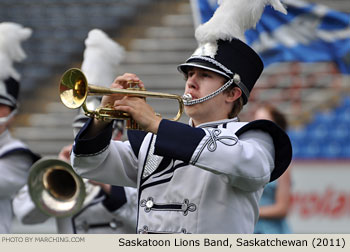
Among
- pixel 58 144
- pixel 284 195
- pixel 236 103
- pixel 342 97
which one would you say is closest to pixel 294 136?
pixel 342 97

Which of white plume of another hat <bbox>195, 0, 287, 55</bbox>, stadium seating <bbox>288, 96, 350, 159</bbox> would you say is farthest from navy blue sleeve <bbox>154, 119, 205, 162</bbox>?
stadium seating <bbox>288, 96, 350, 159</bbox>

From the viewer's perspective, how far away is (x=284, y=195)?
571 cm

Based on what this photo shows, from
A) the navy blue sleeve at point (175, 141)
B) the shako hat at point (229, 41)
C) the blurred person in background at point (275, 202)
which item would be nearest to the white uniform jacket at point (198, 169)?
the navy blue sleeve at point (175, 141)

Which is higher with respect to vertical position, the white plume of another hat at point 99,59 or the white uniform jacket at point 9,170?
the white plume of another hat at point 99,59

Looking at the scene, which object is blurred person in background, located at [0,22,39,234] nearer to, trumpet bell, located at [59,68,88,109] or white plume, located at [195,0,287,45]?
trumpet bell, located at [59,68,88,109]

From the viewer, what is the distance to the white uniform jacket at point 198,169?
313 centimetres

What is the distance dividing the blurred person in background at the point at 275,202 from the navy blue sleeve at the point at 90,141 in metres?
2.42

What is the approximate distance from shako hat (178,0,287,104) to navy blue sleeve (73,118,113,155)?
49 cm

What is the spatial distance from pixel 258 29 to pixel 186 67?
3.28m

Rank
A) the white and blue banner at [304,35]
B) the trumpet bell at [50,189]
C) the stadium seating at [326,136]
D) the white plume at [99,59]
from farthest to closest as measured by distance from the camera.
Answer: the stadium seating at [326,136], the white and blue banner at [304,35], the white plume at [99,59], the trumpet bell at [50,189]

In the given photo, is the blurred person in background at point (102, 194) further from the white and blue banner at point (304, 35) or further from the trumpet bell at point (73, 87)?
the white and blue banner at point (304, 35)

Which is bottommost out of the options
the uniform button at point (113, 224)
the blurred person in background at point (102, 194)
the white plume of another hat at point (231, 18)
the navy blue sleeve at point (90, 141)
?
the uniform button at point (113, 224)

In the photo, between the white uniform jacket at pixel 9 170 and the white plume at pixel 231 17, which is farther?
the white uniform jacket at pixel 9 170

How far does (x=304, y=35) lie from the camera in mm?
7195
